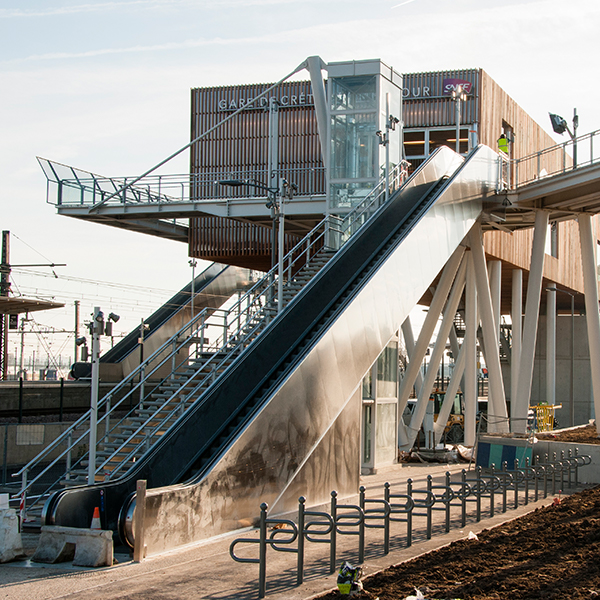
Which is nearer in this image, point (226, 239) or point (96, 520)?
point (96, 520)

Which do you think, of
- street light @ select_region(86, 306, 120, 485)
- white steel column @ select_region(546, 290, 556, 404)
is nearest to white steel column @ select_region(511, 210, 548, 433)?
street light @ select_region(86, 306, 120, 485)

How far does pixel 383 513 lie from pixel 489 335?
1496 cm

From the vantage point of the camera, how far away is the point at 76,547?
11148 millimetres

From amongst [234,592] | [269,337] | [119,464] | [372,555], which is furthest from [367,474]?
[234,592]

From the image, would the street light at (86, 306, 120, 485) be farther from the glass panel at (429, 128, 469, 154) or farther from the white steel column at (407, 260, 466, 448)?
the glass panel at (429, 128, 469, 154)

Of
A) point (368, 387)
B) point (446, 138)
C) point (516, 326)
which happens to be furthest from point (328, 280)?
point (446, 138)

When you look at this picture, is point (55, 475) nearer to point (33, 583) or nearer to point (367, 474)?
point (367, 474)

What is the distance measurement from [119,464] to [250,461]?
2.68m

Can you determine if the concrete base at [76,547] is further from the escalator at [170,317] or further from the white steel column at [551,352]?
the white steel column at [551,352]

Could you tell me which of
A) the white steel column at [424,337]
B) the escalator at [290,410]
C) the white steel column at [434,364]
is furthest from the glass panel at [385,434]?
the escalator at [290,410]

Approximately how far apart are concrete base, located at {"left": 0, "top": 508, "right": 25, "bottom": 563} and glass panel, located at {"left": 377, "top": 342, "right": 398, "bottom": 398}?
13948mm

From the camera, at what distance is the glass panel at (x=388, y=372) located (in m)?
24.0

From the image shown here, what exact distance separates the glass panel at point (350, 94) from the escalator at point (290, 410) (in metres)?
5.11

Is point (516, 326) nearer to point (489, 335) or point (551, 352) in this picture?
point (551, 352)
